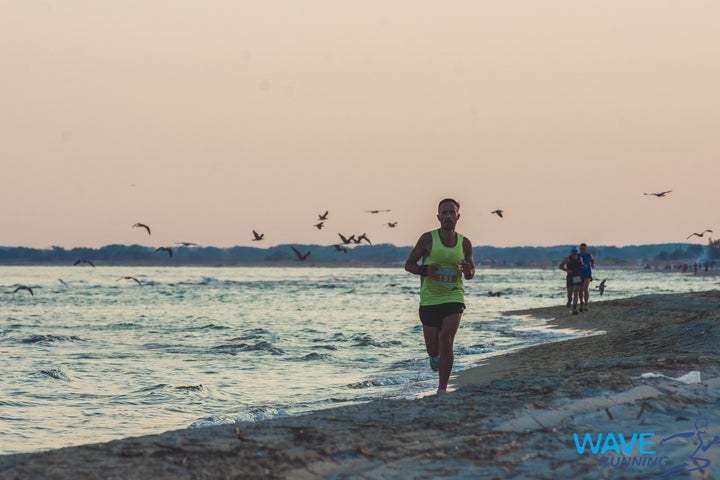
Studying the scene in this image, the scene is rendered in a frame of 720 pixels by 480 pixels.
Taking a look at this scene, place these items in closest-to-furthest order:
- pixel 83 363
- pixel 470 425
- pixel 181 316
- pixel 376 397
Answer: pixel 470 425 → pixel 376 397 → pixel 83 363 → pixel 181 316

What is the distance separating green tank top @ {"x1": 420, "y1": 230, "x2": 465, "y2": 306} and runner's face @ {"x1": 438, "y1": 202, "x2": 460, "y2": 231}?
0.46ft

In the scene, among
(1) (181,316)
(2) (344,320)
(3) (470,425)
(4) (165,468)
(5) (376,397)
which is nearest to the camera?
(4) (165,468)

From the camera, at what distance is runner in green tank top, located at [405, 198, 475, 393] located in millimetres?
8133

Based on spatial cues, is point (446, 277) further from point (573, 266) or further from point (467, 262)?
point (573, 266)

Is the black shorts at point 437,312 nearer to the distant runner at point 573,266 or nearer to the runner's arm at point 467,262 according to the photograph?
the runner's arm at point 467,262

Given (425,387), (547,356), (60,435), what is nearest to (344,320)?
(547,356)

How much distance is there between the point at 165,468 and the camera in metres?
5.06

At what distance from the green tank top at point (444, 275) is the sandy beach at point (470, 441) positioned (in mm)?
972

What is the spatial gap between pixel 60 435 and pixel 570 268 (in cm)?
1690

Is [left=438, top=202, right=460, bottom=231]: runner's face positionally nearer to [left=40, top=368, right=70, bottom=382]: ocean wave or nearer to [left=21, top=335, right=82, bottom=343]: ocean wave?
[left=40, top=368, right=70, bottom=382]: ocean wave

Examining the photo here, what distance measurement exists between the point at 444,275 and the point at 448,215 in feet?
1.88

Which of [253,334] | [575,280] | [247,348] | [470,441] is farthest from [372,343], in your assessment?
[470,441]

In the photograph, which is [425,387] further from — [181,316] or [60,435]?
[181,316]

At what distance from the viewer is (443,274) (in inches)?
321
